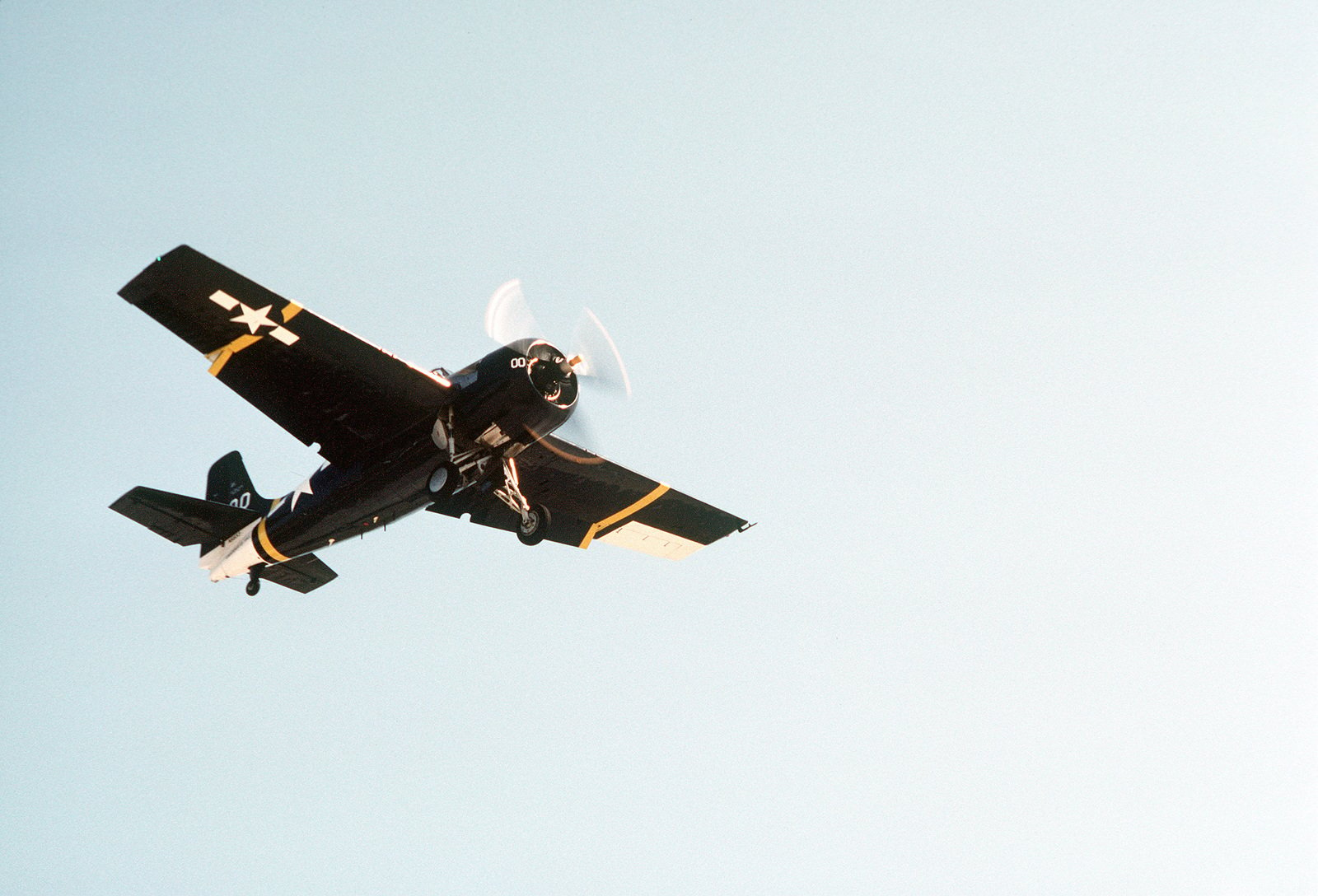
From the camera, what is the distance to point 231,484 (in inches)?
940

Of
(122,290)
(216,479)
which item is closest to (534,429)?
(122,290)

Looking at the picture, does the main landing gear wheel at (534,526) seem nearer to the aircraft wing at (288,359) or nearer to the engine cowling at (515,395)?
the engine cowling at (515,395)

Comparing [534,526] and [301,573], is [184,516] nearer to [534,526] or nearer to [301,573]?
[301,573]

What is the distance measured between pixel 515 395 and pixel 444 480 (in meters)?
2.15

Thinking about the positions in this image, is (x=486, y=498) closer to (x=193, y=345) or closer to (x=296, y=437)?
(x=296, y=437)

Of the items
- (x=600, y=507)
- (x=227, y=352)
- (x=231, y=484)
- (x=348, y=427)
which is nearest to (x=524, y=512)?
(x=348, y=427)

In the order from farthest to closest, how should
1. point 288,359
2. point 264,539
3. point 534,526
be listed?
point 264,539 → point 534,526 → point 288,359

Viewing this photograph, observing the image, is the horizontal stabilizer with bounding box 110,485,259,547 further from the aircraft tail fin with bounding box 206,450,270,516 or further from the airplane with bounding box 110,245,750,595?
the aircraft tail fin with bounding box 206,450,270,516

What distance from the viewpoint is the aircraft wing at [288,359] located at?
18.5 m

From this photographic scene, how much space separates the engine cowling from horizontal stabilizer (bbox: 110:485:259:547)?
17.6 feet

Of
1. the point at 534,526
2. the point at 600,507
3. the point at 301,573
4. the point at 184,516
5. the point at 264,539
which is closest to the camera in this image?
the point at 534,526

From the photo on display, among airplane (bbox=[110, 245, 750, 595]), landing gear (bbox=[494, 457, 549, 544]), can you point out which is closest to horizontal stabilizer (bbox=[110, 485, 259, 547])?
airplane (bbox=[110, 245, 750, 595])

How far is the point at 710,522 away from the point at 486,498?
15.3 feet

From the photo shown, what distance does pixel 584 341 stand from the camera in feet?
63.9
